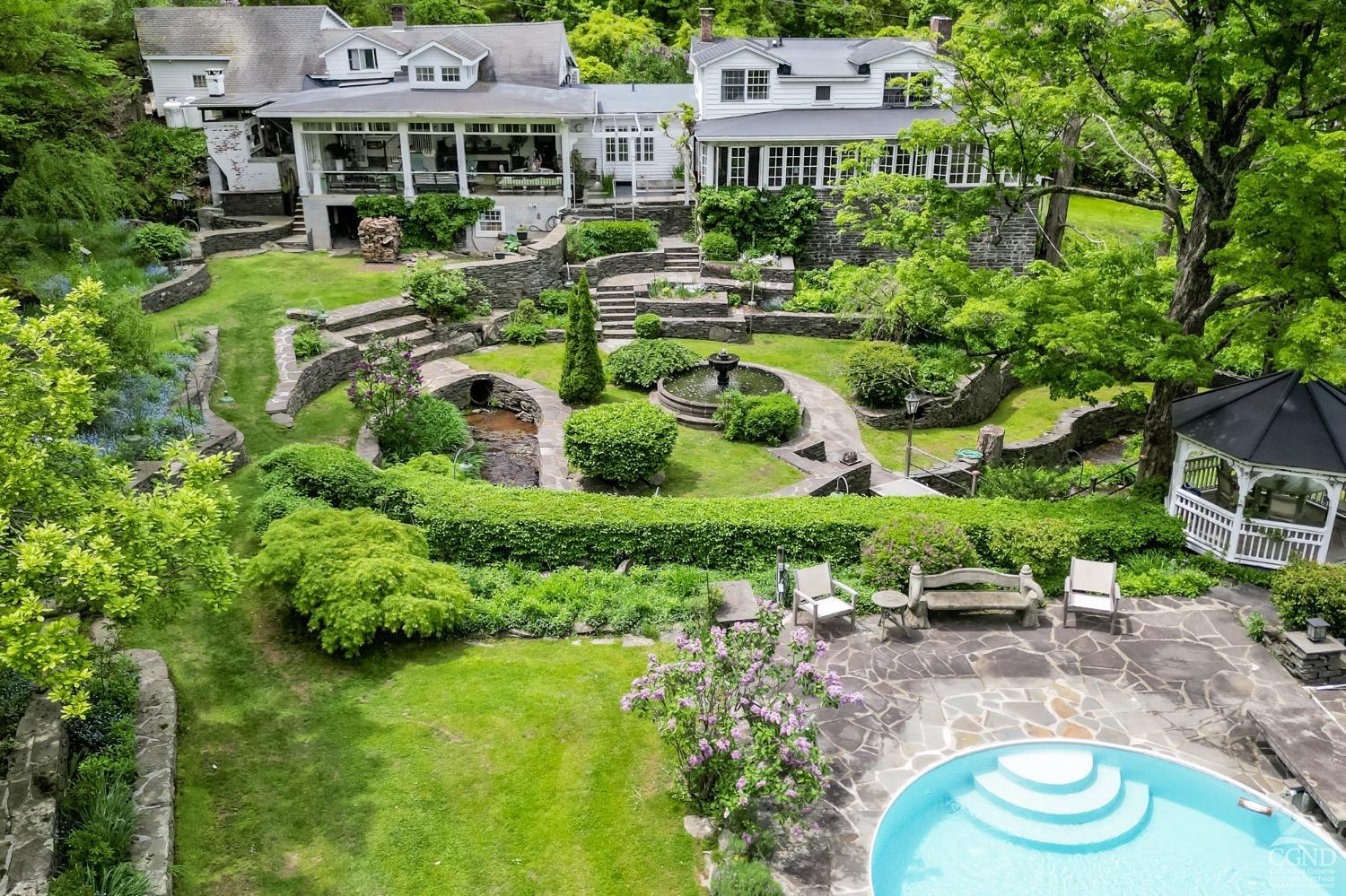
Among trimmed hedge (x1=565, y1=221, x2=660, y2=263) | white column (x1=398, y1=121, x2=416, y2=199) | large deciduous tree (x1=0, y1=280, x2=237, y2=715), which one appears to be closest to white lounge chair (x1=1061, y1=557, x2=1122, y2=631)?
large deciduous tree (x1=0, y1=280, x2=237, y2=715)

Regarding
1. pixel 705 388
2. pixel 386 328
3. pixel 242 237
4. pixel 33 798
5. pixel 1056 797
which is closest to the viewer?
pixel 33 798

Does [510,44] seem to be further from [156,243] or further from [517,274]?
[156,243]

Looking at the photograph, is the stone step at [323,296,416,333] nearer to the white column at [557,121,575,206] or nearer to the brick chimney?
the white column at [557,121,575,206]

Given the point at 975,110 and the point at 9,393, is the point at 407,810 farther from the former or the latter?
the point at 975,110

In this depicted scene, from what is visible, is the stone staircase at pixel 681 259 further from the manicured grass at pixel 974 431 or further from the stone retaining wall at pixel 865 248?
the manicured grass at pixel 974 431

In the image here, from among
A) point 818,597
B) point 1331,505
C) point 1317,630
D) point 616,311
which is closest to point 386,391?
point 818,597

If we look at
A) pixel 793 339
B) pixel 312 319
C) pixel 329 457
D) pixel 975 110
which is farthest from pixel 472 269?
pixel 975 110
